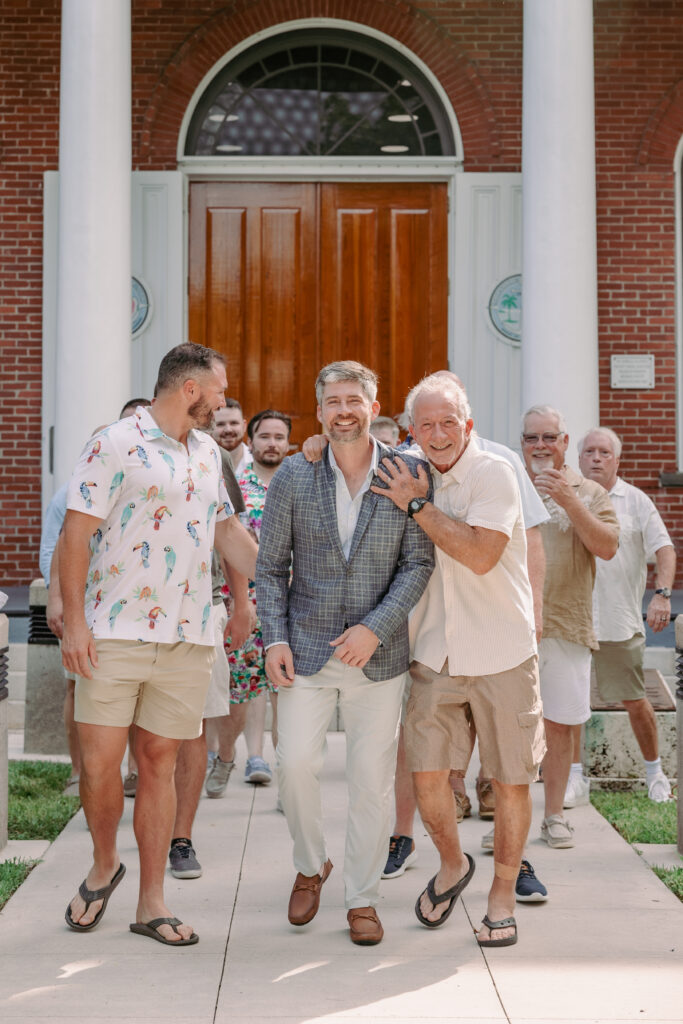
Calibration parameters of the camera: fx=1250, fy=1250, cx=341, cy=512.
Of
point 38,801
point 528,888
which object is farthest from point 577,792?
point 38,801

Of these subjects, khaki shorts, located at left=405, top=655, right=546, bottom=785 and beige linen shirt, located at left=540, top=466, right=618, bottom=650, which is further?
beige linen shirt, located at left=540, top=466, right=618, bottom=650

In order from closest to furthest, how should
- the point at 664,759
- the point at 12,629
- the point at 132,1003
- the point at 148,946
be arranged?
1. the point at 132,1003
2. the point at 148,946
3. the point at 664,759
4. the point at 12,629

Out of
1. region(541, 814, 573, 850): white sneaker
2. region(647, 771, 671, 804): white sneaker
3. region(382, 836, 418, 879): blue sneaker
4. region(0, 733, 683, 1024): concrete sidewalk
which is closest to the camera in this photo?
region(0, 733, 683, 1024): concrete sidewalk

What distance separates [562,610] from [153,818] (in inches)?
87.2

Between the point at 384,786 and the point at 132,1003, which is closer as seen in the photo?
the point at 132,1003

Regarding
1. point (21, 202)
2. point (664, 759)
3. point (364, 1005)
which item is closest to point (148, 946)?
point (364, 1005)

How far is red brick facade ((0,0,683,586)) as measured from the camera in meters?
10.6

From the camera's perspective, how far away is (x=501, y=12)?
1076cm

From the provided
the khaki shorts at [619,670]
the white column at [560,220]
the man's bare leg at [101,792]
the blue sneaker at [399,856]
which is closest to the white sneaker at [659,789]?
the khaki shorts at [619,670]

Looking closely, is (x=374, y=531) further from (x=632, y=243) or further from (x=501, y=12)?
(x=501, y=12)

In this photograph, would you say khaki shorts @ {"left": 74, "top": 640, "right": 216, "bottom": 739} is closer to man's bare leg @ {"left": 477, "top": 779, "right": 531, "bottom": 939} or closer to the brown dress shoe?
the brown dress shoe

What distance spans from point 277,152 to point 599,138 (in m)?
2.76

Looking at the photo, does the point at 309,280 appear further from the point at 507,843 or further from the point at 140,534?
the point at 507,843

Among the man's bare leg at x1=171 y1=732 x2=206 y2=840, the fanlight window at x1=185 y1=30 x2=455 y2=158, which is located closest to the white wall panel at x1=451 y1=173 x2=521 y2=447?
the fanlight window at x1=185 y1=30 x2=455 y2=158
